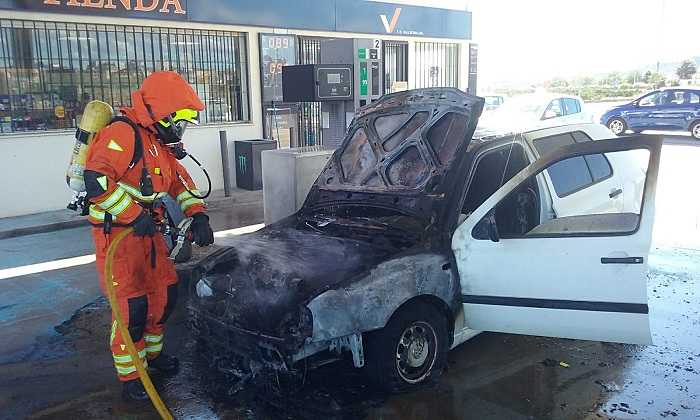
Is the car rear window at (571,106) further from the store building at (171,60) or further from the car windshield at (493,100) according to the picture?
the car windshield at (493,100)

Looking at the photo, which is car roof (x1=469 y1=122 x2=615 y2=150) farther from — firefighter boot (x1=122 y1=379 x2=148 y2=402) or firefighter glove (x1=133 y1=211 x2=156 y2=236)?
firefighter boot (x1=122 y1=379 x2=148 y2=402)

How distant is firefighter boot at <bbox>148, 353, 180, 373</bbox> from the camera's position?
4266 mm

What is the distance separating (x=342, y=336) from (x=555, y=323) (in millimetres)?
1368

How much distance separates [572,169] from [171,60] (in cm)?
785

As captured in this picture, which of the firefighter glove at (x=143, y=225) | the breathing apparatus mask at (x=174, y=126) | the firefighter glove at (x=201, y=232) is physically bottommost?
the firefighter glove at (x=201, y=232)

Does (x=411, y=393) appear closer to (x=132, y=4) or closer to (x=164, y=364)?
(x=164, y=364)

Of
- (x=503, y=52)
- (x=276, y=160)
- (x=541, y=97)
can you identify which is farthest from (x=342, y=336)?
(x=503, y=52)

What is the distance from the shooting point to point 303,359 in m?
3.49

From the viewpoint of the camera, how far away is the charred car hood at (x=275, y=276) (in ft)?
11.5

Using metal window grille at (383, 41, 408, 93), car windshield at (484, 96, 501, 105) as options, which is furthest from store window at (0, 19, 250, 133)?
car windshield at (484, 96, 501, 105)

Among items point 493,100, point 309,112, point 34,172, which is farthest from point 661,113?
point 34,172

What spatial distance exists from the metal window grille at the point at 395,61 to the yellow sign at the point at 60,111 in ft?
22.6

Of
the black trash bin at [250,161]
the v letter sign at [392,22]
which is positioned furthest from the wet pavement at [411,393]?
the v letter sign at [392,22]

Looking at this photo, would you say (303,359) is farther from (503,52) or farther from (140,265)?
(503,52)
